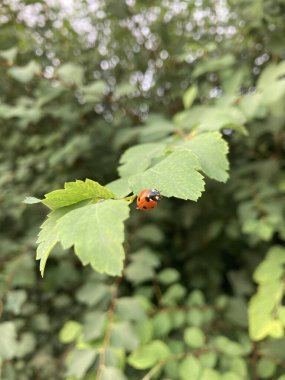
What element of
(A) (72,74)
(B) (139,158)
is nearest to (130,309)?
(B) (139,158)

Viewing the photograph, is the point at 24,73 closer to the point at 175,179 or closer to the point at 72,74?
the point at 72,74

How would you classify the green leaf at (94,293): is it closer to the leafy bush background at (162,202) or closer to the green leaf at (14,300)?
the leafy bush background at (162,202)

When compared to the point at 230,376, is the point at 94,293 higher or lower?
higher

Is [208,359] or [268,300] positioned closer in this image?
[208,359]

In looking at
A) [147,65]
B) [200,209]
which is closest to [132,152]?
[200,209]

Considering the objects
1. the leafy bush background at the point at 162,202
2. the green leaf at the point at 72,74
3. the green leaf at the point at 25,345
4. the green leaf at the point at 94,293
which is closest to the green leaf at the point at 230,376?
the leafy bush background at the point at 162,202

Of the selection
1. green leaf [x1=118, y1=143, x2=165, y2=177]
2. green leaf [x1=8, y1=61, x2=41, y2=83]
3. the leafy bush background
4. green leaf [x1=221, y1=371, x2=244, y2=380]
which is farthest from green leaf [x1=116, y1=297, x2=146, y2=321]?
green leaf [x1=8, y1=61, x2=41, y2=83]

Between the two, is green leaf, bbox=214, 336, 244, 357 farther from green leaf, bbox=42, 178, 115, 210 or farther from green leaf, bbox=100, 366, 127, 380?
green leaf, bbox=42, 178, 115, 210
